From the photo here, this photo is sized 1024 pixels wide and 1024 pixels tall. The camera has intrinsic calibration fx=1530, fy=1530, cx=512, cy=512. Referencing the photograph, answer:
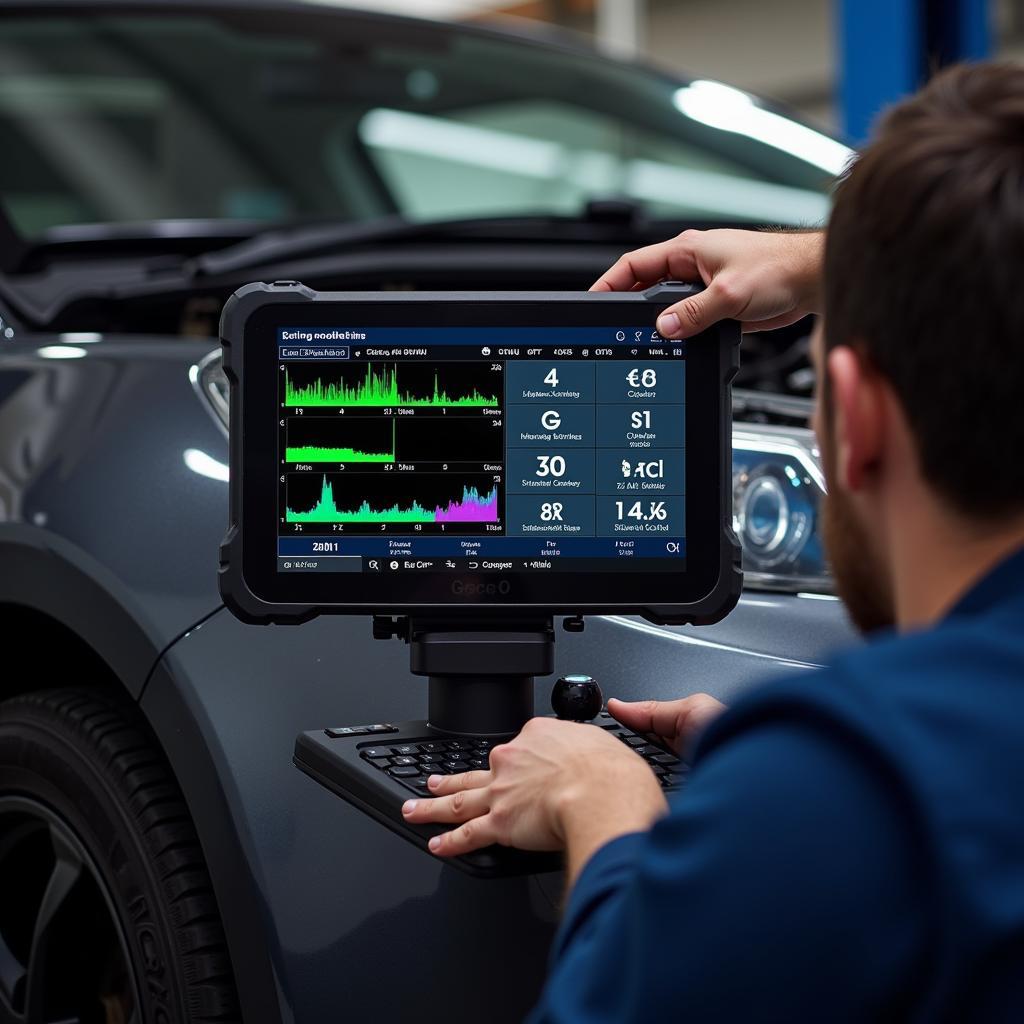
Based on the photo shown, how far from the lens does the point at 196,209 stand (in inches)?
146

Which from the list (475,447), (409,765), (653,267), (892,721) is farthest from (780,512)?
(892,721)

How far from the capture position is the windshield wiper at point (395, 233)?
2.02 metres

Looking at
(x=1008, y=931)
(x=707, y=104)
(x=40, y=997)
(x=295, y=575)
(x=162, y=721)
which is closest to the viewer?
(x=1008, y=931)

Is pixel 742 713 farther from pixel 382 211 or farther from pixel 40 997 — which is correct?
pixel 382 211

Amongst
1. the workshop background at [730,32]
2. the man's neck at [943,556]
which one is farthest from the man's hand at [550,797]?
the workshop background at [730,32]

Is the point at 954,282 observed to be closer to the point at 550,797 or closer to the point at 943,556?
the point at 943,556

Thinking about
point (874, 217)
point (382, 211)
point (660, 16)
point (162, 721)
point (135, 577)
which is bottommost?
point (162, 721)

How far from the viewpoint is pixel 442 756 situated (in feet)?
3.92

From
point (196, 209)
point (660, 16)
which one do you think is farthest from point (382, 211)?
point (660, 16)

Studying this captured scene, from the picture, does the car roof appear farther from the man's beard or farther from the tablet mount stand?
the man's beard

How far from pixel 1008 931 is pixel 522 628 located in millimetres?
666

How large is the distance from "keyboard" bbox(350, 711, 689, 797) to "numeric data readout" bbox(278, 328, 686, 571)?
142 mm

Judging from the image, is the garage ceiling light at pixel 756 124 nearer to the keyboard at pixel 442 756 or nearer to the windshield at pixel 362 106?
the windshield at pixel 362 106

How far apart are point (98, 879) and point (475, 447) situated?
573 mm
